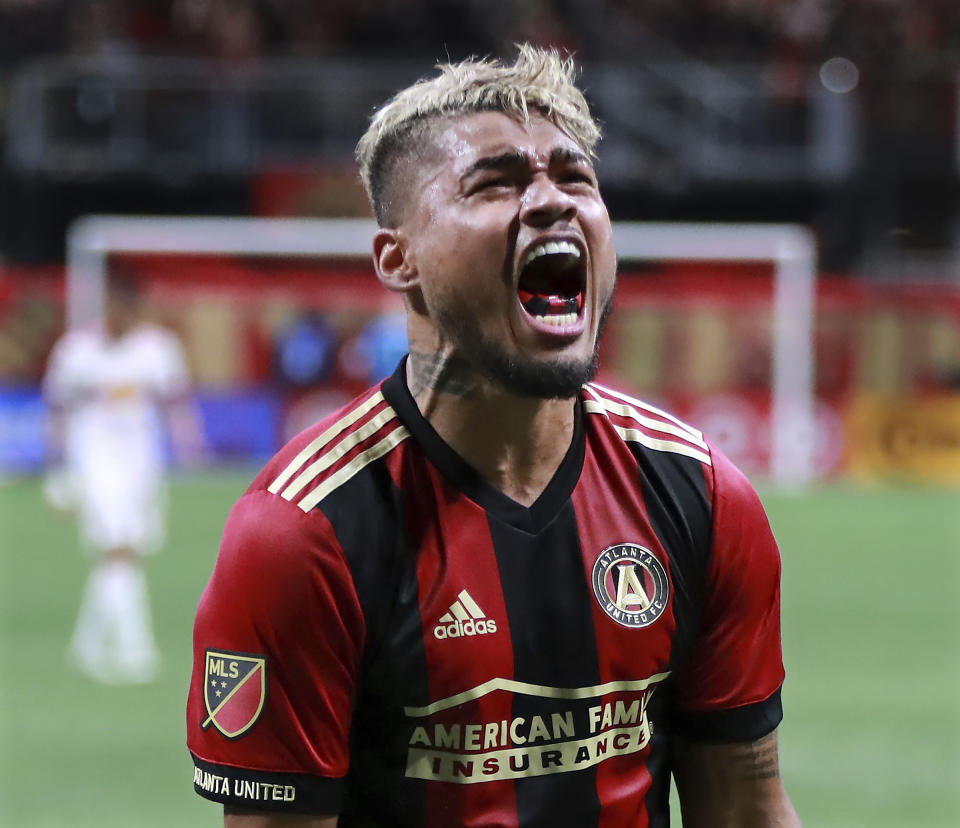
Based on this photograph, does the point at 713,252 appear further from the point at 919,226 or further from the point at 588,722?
the point at 588,722

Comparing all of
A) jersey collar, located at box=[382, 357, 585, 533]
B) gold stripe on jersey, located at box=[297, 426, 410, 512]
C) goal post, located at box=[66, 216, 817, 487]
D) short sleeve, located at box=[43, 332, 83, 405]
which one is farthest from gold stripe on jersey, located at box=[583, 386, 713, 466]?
goal post, located at box=[66, 216, 817, 487]

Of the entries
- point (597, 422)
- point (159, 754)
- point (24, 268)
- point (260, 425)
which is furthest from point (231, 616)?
point (24, 268)

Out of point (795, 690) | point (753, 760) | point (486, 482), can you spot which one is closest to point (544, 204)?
point (486, 482)

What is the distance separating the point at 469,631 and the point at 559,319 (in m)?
0.48

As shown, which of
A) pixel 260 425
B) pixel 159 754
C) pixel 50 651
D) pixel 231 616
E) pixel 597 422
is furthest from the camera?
pixel 260 425

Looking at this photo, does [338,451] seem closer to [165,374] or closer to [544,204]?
[544,204]

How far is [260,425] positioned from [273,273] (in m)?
1.81

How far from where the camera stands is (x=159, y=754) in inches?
259

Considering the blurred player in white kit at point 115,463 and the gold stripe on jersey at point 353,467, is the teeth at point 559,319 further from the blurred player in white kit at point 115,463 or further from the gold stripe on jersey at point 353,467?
the blurred player in white kit at point 115,463

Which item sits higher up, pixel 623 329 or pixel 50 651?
pixel 623 329

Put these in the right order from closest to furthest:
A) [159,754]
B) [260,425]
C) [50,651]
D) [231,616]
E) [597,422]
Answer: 1. [231,616]
2. [597,422]
3. [159,754]
4. [50,651]
5. [260,425]

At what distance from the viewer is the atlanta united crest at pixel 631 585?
227 centimetres

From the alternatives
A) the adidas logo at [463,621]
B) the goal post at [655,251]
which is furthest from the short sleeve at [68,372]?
the goal post at [655,251]

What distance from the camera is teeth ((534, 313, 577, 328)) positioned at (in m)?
2.26
